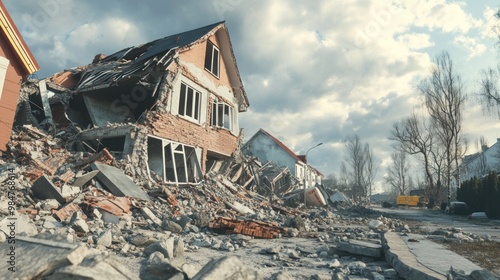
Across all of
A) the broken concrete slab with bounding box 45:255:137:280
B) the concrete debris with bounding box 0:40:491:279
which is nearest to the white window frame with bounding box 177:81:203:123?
the concrete debris with bounding box 0:40:491:279

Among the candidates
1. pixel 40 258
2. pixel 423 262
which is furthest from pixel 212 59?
pixel 40 258

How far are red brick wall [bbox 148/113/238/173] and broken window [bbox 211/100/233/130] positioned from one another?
49 centimetres

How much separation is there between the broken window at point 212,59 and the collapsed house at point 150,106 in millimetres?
52

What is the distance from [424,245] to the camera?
5.28 meters

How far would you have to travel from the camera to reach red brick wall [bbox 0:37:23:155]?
8.85 metres

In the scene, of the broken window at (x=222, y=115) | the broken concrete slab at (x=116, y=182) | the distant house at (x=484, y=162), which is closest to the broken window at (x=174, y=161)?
the broken window at (x=222, y=115)

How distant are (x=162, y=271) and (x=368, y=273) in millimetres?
2652

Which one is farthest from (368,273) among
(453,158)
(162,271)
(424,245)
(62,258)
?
(453,158)

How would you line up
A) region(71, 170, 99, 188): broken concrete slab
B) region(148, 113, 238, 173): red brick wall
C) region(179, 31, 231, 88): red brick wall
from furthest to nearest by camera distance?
1. region(179, 31, 231, 88): red brick wall
2. region(148, 113, 238, 173): red brick wall
3. region(71, 170, 99, 188): broken concrete slab

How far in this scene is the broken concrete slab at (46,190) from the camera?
638 cm

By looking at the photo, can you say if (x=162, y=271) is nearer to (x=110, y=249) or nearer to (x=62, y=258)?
(x=62, y=258)

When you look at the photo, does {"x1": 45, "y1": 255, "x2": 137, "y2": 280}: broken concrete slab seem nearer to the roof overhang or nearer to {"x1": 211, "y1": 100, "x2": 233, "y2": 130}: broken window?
the roof overhang

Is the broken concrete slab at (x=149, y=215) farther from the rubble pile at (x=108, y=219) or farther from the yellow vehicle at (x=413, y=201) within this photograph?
the yellow vehicle at (x=413, y=201)

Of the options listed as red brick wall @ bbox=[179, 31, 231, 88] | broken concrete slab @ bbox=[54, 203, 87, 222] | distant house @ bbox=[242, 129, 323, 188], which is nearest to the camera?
broken concrete slab @ bbox=[54, 203, 87, 222]
